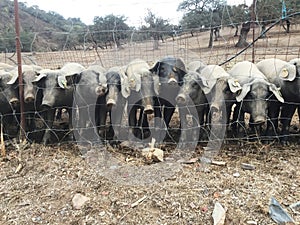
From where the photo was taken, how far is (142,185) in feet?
12.2

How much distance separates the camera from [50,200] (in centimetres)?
352

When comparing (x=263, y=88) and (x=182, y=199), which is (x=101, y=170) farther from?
(x=263, y=88)

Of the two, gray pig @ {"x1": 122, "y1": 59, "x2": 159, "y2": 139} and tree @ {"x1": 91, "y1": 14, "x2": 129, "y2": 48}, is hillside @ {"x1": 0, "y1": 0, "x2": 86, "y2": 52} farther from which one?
gray pig @ {"x1": 122, "y1": 59, "x2": 159, "y2": 139}

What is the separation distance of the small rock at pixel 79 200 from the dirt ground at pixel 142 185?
0.01 metres

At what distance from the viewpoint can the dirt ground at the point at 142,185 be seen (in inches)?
128

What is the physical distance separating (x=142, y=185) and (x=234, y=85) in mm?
1918

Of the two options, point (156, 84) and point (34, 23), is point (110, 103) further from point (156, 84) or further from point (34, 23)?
point (34, 23)

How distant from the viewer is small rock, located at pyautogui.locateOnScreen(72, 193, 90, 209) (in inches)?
133

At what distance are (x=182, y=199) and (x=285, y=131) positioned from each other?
7.56ft

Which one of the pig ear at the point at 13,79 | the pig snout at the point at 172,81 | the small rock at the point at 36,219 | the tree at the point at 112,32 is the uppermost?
the tree at the point at 112,32

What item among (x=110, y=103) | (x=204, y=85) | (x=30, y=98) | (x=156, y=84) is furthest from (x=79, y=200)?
(x=204, y=85)

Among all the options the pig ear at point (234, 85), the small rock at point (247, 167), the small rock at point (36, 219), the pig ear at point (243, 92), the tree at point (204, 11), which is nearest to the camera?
the small rock at point (36, 219)

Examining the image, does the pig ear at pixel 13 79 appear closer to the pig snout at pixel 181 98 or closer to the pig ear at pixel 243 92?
the pig snout at pixel 181 98

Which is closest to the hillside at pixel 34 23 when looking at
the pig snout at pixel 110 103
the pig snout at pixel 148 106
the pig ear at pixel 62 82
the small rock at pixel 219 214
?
the pig ear at pixel 62 82
